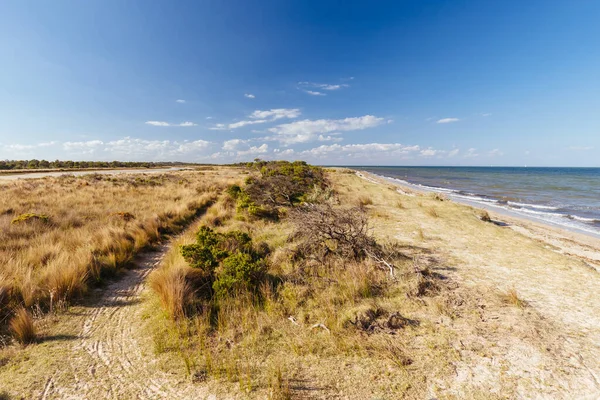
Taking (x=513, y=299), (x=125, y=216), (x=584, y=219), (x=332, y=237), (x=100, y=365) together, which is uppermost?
(x=332, y=237)

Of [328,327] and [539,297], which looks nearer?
[328,327]

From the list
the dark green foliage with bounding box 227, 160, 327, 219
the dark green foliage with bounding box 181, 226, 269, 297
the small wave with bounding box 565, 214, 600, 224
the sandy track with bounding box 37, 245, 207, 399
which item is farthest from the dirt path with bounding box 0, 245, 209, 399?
the small wave with bounding box 565, 214, 600, 224

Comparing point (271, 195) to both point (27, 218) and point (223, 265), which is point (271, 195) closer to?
point (223, 265)

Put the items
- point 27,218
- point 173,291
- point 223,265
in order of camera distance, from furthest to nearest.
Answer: point 27,218 < point 223,265 < point 173,291

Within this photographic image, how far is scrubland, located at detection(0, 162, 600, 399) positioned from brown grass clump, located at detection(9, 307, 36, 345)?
2 cm

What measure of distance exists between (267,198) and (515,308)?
11.4m

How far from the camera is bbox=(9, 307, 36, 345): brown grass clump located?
133 inches

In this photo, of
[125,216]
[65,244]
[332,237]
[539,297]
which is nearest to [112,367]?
[332,237]

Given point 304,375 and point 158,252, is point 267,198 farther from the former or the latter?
point 304,375

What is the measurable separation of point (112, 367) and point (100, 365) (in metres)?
0.18

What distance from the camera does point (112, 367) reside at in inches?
121

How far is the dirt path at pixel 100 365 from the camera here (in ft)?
8.91

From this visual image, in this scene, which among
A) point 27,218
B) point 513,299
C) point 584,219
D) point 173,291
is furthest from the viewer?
point 584,219

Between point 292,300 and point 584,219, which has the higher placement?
point 292,300
